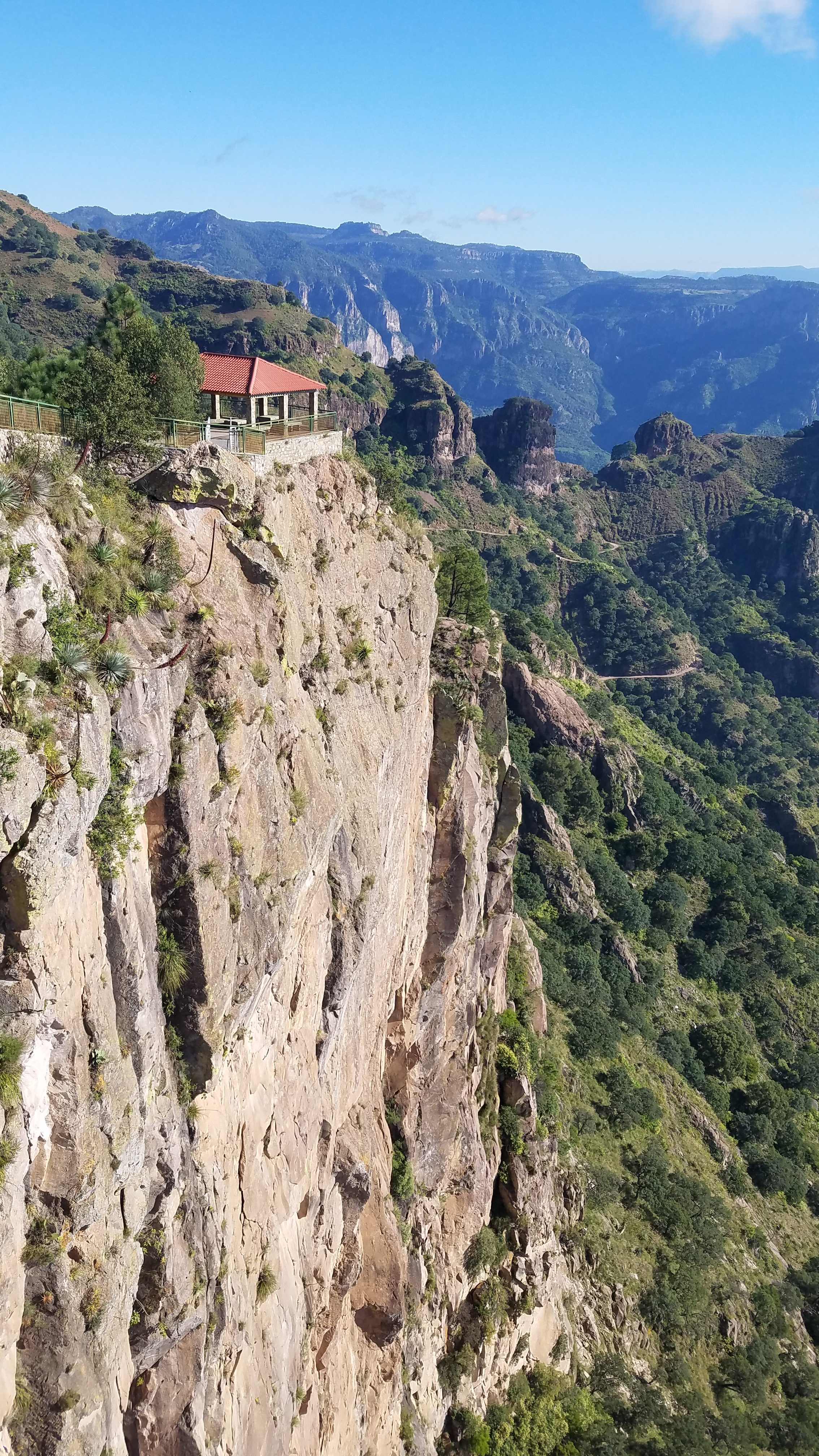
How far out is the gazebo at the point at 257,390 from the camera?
25.9 m

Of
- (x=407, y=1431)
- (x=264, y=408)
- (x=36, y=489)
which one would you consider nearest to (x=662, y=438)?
(x=264, y=408)

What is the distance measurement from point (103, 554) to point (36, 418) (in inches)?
275

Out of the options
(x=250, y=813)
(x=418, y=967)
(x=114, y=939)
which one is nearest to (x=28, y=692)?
(x=114, y=939)

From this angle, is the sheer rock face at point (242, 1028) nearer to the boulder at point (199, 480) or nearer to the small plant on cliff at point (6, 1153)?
the small plant on cliff at point (6, 1153)

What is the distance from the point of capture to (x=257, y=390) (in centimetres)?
2589

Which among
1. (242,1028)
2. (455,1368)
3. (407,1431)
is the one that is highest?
(242,1028)

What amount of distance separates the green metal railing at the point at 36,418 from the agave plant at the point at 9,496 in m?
5.40

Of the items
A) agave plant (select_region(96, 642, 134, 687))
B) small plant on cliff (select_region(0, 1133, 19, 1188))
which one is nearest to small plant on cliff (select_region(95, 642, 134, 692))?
agave plant (select_region(96, 642, 134, 687))

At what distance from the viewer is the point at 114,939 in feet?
44.6

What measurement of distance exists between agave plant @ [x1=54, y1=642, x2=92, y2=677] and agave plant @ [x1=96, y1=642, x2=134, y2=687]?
0.55m

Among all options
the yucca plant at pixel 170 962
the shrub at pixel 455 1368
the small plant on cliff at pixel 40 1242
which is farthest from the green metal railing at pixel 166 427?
the shrub at pixel 455 1368

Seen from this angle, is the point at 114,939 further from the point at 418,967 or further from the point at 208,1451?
the point at 418,967

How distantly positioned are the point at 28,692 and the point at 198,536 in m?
6.90

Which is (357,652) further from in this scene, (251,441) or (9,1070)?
(9,1070)
